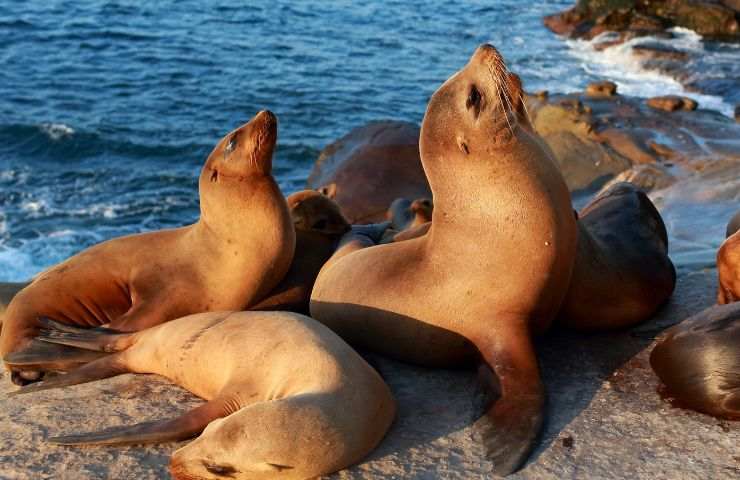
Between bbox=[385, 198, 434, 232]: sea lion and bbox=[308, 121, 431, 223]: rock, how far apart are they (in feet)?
2.89

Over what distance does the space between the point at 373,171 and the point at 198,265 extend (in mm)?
4172

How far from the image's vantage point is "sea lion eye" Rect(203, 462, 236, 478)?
361 centimetres

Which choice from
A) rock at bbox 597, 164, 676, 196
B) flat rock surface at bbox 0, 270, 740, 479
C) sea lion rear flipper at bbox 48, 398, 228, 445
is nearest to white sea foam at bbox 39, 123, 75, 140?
rock at bbox 597, 164, 676, 196

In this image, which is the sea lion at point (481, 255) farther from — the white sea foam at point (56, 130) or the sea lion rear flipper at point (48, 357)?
the white sea foam at point (56, 130)

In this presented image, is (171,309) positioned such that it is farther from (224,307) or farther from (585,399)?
(585,399)

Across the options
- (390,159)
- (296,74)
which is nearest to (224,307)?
(390,159)

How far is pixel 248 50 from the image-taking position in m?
21.7

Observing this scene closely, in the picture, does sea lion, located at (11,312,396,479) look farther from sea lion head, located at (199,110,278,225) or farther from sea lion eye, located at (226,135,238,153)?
sea lion eye, located at (226,135,238,153)

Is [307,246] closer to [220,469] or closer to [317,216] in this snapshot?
[317,216]

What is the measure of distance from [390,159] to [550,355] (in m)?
4.94

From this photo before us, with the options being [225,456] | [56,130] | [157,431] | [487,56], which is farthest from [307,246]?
[56,130]

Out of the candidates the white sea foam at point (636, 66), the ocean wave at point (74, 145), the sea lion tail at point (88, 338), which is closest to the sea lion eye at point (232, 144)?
the sea lion tail at point (88, 338)

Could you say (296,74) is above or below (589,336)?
below

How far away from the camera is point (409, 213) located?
25.3ft
